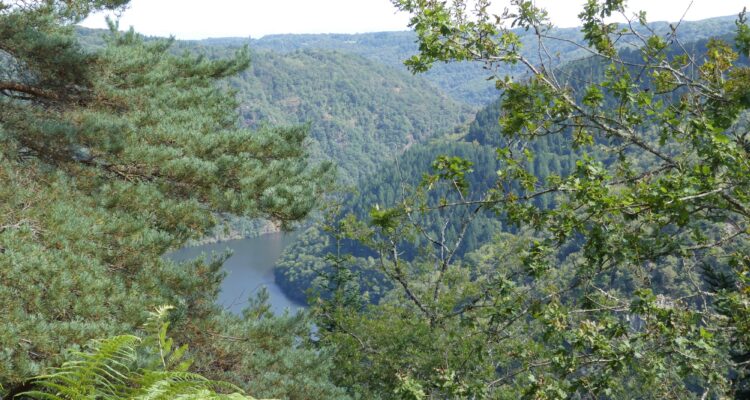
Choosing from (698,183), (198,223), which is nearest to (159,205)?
(198,223)

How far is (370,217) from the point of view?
16.8ft

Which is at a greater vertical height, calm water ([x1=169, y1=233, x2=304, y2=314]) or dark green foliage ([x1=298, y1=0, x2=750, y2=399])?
dark green foliage ([x1=298, y1=0, x2=750, y2=399])

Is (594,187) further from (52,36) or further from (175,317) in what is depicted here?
(52,36)

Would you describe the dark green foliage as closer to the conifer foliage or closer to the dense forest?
the dense forest

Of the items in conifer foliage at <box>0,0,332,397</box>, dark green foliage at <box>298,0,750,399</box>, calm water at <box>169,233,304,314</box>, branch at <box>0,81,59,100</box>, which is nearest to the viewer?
dark green foliage at <box>298,0,750,399</box>

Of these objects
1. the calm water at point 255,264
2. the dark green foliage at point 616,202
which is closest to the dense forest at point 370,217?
the dark green foliage at point 616,202

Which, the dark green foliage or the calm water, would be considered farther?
the calm water

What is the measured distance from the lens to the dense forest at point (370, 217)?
3629 mm

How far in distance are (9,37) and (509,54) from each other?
17.4 feet

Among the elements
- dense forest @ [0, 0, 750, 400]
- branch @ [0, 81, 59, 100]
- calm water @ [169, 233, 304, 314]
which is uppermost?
branch @ [0, 81, 59, 100]

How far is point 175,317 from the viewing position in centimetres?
556

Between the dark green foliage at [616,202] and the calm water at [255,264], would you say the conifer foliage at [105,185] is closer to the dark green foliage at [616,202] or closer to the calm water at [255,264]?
the dark green foliage at [616,202]

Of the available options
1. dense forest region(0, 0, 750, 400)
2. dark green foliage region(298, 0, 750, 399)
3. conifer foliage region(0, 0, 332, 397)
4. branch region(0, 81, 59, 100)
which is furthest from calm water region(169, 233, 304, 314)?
dark green foliage region(298, 0, 750, 399)

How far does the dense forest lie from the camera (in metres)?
3.63
